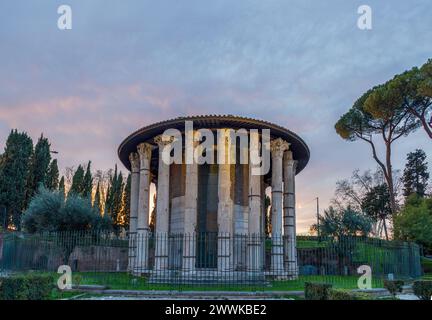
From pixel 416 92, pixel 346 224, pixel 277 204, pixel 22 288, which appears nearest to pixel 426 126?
pixel 416 92

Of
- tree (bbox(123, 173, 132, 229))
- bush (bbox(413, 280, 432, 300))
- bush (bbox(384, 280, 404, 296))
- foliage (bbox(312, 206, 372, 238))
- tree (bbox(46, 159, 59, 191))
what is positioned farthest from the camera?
tree (bbox(123, 173, 132, 229))

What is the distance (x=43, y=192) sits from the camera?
25094mm

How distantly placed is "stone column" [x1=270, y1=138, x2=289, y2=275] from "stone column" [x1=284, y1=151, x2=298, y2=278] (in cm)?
82

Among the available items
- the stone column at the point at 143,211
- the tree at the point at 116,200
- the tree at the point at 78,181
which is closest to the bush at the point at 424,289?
the stone column at the point at 143,211

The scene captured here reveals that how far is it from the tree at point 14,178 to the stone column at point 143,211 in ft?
63.2

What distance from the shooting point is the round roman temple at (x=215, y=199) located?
53.5 ft

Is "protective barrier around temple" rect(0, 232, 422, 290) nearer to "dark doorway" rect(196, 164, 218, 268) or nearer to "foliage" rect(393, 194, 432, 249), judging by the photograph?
"dark doorway" rect(196, 164, 218, 268)

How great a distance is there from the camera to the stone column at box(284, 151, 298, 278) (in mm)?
18391

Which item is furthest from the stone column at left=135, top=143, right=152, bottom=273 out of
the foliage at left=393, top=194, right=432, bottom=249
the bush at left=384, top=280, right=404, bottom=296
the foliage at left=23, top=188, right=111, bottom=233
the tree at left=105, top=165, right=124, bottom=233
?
the tree at left=105, top=165, right=124, bottom=233

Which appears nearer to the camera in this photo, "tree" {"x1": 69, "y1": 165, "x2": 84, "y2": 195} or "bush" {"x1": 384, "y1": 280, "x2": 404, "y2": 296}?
"bush" {"x1": 384, "y1": 280, "x2": 404, "y2": 296}

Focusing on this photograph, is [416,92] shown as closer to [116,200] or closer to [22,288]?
[22,288]

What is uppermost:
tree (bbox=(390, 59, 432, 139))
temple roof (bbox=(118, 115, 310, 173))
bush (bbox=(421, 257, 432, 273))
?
tree (bbox=(390, 59, 432, 139))
